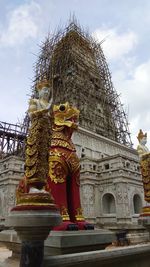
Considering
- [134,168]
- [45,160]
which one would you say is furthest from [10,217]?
[134,168]

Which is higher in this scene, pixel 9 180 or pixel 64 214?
pixel 9 180

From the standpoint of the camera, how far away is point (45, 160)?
175 inches

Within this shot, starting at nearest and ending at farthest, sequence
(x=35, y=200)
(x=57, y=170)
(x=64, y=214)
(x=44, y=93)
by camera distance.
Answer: (x=35, y=200), (x=44, y=93), (x=64, y=214), (x=57, y=170)

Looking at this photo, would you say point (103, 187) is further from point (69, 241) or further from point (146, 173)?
point (69, 241)

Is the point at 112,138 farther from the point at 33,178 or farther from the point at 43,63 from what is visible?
the point at 33,178

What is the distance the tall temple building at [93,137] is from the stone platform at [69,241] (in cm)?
1991

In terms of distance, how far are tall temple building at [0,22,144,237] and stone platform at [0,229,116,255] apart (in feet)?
65.3

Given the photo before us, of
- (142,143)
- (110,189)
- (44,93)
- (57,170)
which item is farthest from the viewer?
(110,189)

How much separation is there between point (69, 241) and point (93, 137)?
28.3 meters

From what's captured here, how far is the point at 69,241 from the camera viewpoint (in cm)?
480

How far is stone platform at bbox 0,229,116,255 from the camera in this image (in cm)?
471

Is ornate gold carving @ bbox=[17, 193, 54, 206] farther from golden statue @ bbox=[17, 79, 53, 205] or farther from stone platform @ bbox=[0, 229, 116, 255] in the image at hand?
stone platform @ bbox=[0, 229, 116, 255]

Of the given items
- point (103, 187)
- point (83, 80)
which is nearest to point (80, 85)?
point (83, 80)

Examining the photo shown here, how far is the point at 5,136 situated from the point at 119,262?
3128 centimetres
